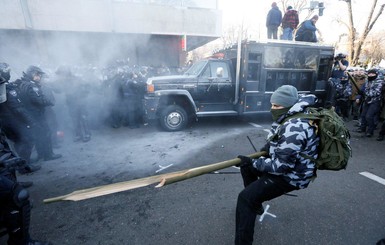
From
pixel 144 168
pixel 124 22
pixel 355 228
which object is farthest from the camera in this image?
pixel 124 22

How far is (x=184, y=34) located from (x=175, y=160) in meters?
11.2

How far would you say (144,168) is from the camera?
4.10 m

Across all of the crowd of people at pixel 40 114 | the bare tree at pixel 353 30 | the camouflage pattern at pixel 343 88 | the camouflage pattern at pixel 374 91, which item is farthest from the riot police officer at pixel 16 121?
the bare tree at pixel 353 30

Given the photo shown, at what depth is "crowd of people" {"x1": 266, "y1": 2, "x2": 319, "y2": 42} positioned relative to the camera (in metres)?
7.86

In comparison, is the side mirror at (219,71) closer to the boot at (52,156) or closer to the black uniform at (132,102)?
the black uniform at (132,102)

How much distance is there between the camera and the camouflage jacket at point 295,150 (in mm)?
1797

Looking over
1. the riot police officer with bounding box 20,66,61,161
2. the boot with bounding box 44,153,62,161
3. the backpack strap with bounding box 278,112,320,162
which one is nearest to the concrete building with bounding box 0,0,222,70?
the riot police officer with bounding box 20,66,61,161

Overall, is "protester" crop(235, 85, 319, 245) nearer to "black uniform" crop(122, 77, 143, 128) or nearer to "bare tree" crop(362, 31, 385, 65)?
"black uniform" crop(122, 77, 143, 128)

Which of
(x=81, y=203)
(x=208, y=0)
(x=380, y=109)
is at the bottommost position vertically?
(x=81, y=203)

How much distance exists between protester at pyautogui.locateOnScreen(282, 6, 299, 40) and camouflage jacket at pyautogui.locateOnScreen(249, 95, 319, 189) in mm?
7979

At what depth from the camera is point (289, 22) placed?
846 centimetres

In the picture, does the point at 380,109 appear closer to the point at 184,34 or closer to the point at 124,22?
the point at 184,34

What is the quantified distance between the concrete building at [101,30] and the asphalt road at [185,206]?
964 centimetres

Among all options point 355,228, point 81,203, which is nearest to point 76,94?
point 81,203
